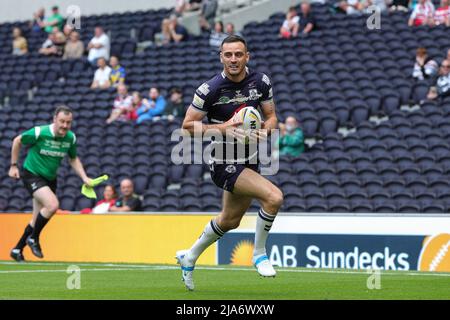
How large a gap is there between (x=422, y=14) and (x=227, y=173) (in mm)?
14860

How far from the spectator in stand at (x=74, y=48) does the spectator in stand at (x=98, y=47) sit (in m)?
0.86

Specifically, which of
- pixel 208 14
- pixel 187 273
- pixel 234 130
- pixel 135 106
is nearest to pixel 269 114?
pixel 234 130

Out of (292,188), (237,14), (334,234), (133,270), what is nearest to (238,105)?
(133,270)

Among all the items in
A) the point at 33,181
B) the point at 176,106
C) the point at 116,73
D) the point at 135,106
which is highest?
the point at 116,73

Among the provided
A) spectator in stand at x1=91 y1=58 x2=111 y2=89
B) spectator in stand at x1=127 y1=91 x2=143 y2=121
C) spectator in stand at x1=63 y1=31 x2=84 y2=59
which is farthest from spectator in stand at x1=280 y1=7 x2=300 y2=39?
spectator in stand at x1=63 y1=31 x2=84 y2=59

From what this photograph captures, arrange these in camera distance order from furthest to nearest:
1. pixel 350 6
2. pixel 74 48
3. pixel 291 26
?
pixel 74 48 → pixel 350 6 → pixel 291 26

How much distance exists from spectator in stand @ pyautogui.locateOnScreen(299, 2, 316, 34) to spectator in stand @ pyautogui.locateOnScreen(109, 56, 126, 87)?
181 inches

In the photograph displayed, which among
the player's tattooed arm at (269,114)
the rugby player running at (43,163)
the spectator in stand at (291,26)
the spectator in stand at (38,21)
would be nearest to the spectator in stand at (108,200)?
the rugby player running at (43,163)

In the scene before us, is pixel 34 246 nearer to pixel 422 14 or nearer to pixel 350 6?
pixel 422 14

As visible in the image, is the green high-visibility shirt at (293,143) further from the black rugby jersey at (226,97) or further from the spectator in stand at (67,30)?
the spectator in stand at (67,30)

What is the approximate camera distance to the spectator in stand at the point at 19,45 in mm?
30266

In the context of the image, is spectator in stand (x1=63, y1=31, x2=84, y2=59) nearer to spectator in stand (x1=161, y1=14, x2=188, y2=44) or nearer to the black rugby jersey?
spectator in stand (x1=161, y1=14, x2=188, y2=44)

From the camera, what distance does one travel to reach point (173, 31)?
27.6 m

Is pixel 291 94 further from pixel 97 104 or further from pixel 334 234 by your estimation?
pixel 334 234
